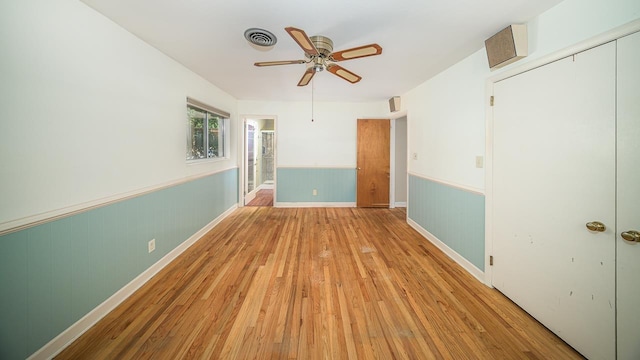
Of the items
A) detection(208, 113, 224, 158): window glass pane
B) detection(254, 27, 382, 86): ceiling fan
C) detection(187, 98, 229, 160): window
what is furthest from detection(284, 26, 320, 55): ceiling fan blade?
detection(208, 113, 224, 158): window glass pane

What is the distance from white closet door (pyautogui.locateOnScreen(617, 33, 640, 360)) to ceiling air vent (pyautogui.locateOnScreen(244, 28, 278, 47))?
2.36 m

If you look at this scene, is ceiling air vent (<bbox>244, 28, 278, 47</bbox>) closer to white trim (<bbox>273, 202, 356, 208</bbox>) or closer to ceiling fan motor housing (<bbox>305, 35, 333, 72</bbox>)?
ceiling fan motor housing (<bbox>305, 35, 333, 72</bbox>)

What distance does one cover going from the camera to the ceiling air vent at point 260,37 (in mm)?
2092

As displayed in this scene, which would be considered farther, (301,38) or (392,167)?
(392,167)

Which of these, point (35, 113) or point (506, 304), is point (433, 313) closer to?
point (506, 304)

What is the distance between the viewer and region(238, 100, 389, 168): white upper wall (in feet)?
17.5

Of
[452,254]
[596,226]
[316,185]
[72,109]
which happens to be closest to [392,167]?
[316,185]

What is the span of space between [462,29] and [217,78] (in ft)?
10.4

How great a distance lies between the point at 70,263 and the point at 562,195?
3.38 metres

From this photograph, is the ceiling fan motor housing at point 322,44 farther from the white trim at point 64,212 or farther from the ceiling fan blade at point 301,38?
the white trim at point 64,212

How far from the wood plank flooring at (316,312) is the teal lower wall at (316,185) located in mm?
2405

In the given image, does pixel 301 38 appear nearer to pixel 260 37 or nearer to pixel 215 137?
pixel 260 37

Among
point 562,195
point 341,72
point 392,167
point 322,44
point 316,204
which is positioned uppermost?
point 322,44

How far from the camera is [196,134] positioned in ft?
12.2
